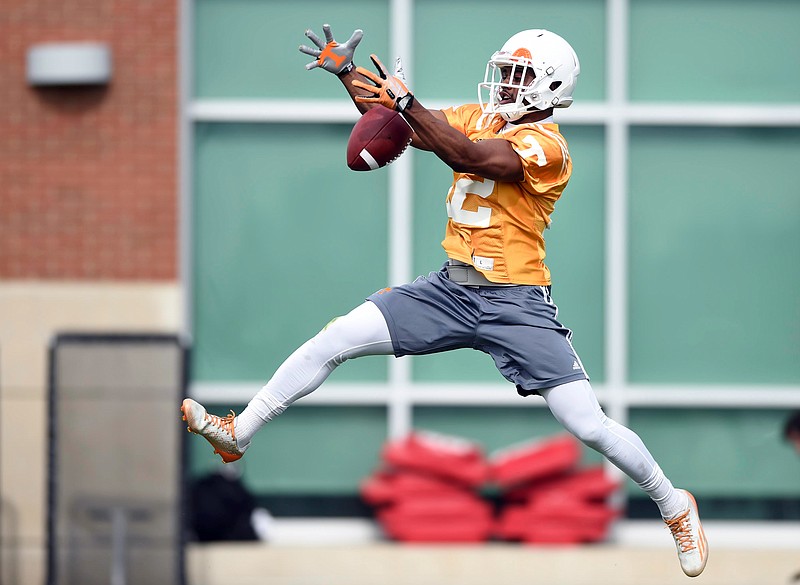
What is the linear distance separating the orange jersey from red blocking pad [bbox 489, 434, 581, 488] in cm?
395

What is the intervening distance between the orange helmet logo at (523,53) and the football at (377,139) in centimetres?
49

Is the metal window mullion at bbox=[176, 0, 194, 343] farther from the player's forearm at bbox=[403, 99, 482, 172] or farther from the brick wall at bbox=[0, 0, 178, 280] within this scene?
the player's forearm at bbox=[403, 99, 482, 172]

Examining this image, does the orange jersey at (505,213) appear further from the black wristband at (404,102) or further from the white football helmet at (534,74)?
the black wristband at (404,102)

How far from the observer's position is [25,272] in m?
9.46

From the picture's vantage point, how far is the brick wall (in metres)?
9.36

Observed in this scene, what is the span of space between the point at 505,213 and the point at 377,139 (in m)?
0.56

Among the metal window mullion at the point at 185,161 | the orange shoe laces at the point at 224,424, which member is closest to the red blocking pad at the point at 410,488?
the metal window mullion at the point at 185,161

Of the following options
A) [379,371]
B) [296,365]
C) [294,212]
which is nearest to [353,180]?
[294,212]

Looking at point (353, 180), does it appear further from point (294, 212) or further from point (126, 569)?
point (126, 569)

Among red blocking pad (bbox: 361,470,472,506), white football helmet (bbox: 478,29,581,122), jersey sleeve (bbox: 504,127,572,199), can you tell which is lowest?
red blocking pad (bbox: 361,470,472,506)

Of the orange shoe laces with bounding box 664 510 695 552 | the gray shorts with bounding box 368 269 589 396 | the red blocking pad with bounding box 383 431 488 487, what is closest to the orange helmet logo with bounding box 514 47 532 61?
the gray shorts with bounding box 368 269 589 396

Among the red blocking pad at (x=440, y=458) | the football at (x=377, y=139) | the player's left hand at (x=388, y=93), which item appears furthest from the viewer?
the red blocking pad at (x=440, y=458)

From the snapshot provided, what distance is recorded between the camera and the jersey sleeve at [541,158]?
5277 millimetres

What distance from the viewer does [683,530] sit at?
229 inches
